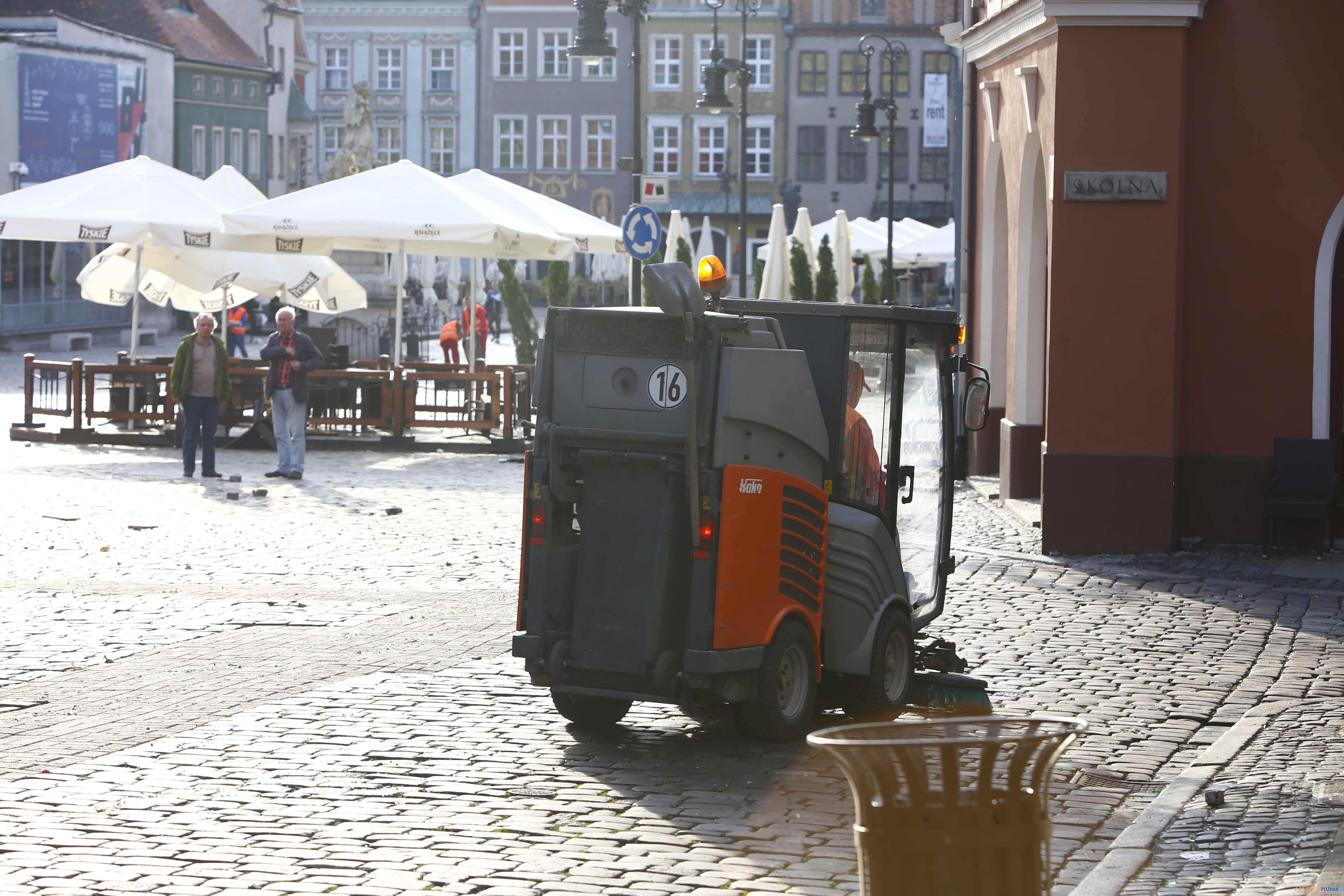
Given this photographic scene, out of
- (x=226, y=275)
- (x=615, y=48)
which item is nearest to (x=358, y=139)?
(x=226, y=275)

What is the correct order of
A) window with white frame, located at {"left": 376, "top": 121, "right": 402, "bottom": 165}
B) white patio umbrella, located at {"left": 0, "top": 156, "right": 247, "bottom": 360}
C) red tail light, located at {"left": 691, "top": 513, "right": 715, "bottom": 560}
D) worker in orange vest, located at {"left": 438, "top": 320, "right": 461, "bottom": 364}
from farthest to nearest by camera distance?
window with white frame, located at {"left": 376, "top": 121, "right": 402, "bottom": 165}, worker in orange vest, located at {"left": 438, "top": 320, "right": 461, "bottom": 364}, white patio umbrella, located at {"left": 0, "top": 156, "right": 247, "bottom": 360}, red tail light, located at {"left": 691, "top": 513, "right": 715, "bottom": 560}

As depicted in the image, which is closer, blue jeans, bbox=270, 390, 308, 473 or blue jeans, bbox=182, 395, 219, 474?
blue jeans, bbox=182, 395, 219, 474

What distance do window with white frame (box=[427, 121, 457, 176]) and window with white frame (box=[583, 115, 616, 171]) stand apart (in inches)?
242

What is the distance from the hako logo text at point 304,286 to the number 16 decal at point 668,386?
59.3 ft

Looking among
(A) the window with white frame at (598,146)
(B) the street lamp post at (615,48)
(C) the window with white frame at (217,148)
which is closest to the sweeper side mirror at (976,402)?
(B) the street lamp post at (615,48)

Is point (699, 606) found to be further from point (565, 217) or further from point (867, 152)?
point (867, 152)

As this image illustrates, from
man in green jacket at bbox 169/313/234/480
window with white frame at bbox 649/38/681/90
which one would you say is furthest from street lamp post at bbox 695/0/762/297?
window with white frame at bbox 649/38/681/90

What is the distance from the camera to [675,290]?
22.9 feet

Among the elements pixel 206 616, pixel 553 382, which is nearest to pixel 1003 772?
pixel 553 382

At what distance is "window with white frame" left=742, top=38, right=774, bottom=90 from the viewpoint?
2970 inches

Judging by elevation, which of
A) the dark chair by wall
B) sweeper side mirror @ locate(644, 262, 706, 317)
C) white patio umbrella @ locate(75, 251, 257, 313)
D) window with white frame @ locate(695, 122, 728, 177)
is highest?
window with white frame @ locate(695, 122, 728, 177)

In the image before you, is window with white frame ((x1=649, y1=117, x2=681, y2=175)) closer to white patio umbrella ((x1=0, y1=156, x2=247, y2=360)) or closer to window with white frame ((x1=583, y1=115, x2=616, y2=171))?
window with white frame ((x1=583, y1=115, x2=616, y2=171))

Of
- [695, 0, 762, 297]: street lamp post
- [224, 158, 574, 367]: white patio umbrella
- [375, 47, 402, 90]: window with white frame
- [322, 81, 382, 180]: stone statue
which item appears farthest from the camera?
[375, 47, 402, 90]: window with white frame

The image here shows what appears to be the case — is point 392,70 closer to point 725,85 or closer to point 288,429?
point 725,85
